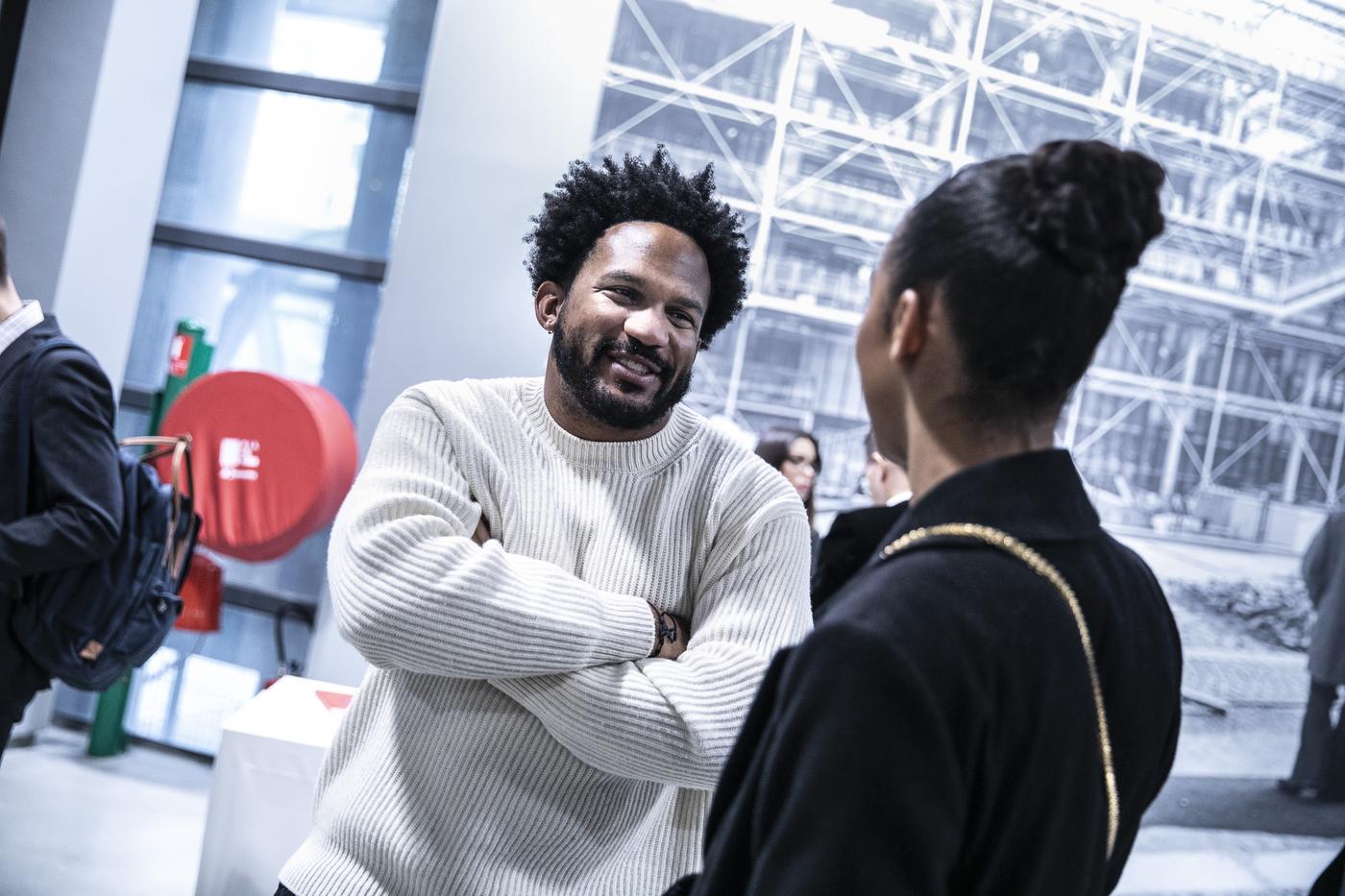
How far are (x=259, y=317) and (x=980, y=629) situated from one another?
492cm

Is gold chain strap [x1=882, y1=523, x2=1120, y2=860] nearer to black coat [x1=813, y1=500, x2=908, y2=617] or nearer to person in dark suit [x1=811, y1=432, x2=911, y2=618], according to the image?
person in dark suit [x1=811, y1=432, x2=911, y2=618]

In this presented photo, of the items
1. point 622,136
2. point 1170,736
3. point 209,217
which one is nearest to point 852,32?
point 622,136

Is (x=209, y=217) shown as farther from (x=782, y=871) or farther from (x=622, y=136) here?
(x=782, y=871)

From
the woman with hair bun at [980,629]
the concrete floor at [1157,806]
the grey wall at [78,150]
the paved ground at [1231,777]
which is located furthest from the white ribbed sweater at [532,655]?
the paved ground at [1231,777]

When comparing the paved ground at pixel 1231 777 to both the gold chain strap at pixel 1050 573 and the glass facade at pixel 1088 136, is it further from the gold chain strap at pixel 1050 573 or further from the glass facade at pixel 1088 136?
the gold chain strap at pixel 1050 573

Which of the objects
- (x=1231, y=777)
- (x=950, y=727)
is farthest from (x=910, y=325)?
(x=1231, y=777)

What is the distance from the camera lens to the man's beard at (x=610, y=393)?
1.71 metres

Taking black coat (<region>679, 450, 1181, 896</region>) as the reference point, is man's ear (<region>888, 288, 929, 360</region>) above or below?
above

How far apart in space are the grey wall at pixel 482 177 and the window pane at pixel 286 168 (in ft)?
2.64

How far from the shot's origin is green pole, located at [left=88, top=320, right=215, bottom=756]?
464cm

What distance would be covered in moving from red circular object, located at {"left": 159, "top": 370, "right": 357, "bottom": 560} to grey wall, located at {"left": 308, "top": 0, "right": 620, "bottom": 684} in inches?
12.6

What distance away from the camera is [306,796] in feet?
8.69

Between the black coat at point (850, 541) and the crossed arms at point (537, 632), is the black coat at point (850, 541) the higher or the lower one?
the higher one

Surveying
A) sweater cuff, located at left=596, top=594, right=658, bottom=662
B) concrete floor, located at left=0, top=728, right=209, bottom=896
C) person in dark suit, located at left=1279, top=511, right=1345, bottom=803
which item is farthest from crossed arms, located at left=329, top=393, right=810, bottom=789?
person in dark suit, located at left=1279, top=511, right=1345, bottom=803
